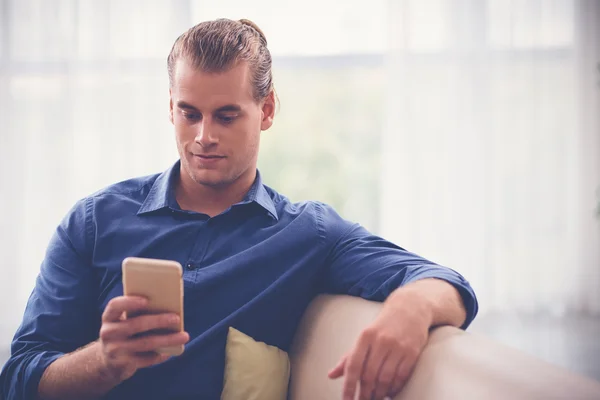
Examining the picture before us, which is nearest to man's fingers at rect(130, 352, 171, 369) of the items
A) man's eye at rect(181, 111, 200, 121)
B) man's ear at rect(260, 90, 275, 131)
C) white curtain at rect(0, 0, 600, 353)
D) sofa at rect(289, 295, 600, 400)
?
sofa at rect(289, 295, 600, 400)

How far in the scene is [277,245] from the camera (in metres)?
1.52

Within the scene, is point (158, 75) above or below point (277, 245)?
above

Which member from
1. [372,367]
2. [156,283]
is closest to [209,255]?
[156,283]

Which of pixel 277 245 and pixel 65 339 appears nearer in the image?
pixel 65 339

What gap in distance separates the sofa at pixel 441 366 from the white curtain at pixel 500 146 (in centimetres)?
199

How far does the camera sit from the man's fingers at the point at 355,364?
1.12m

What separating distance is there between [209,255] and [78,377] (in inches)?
15.6

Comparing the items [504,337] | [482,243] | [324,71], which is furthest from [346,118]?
[504,337]

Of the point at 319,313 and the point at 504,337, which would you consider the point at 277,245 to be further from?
the point at 504,337

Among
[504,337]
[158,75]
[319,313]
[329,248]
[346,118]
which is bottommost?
[504,337]

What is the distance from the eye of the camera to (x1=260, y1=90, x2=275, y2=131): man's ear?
5.72 feet

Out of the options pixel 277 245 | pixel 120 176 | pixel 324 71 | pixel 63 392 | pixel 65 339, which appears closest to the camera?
pixel 63 392

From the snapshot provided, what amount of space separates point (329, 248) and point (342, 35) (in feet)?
6.83

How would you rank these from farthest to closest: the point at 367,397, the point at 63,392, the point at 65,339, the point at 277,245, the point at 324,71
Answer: the point at 324,71, the point at 277,245, the point at 65,339, the point at 63,392, the point at 367,397
